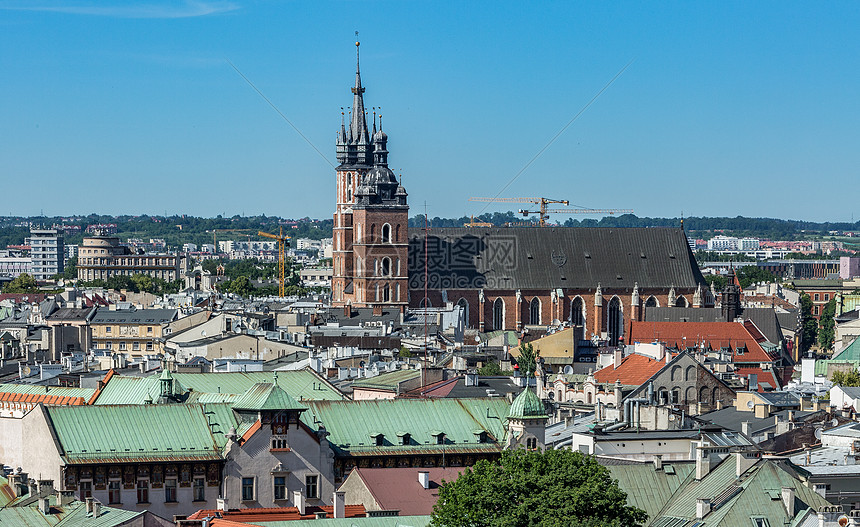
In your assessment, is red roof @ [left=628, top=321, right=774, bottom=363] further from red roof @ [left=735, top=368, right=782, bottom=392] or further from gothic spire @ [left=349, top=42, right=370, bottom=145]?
gothic spire @ [left=349, top=42, right=370, bottom=145]

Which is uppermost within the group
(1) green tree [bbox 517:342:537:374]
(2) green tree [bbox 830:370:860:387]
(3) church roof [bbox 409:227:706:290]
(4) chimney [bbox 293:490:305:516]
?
(3) church roof [bbox 409:227:706:290]

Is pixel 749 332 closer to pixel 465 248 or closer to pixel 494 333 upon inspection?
pixel 494 333

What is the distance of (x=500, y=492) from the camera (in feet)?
145

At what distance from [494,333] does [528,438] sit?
255 feet

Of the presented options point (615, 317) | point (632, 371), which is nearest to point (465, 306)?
point (615, 317)

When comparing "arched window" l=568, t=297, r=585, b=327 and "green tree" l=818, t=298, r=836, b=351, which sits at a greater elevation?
"arched window" l=568, t=297, r=585, b=327

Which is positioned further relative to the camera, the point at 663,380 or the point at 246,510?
the point at 663,380

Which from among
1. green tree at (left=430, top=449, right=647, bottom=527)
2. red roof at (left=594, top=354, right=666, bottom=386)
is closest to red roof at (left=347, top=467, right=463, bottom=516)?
green tree at (left=430, top=449, right=647, bottom=527)

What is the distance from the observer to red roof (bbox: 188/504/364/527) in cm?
4769

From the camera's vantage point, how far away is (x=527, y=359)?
102m

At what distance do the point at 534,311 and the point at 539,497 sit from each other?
11409 cm

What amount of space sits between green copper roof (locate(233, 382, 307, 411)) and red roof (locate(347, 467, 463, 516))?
98.6 inches

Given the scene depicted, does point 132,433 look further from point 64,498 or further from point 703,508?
point 703,508

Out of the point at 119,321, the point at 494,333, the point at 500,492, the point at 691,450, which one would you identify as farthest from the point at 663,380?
the point at 119,321
